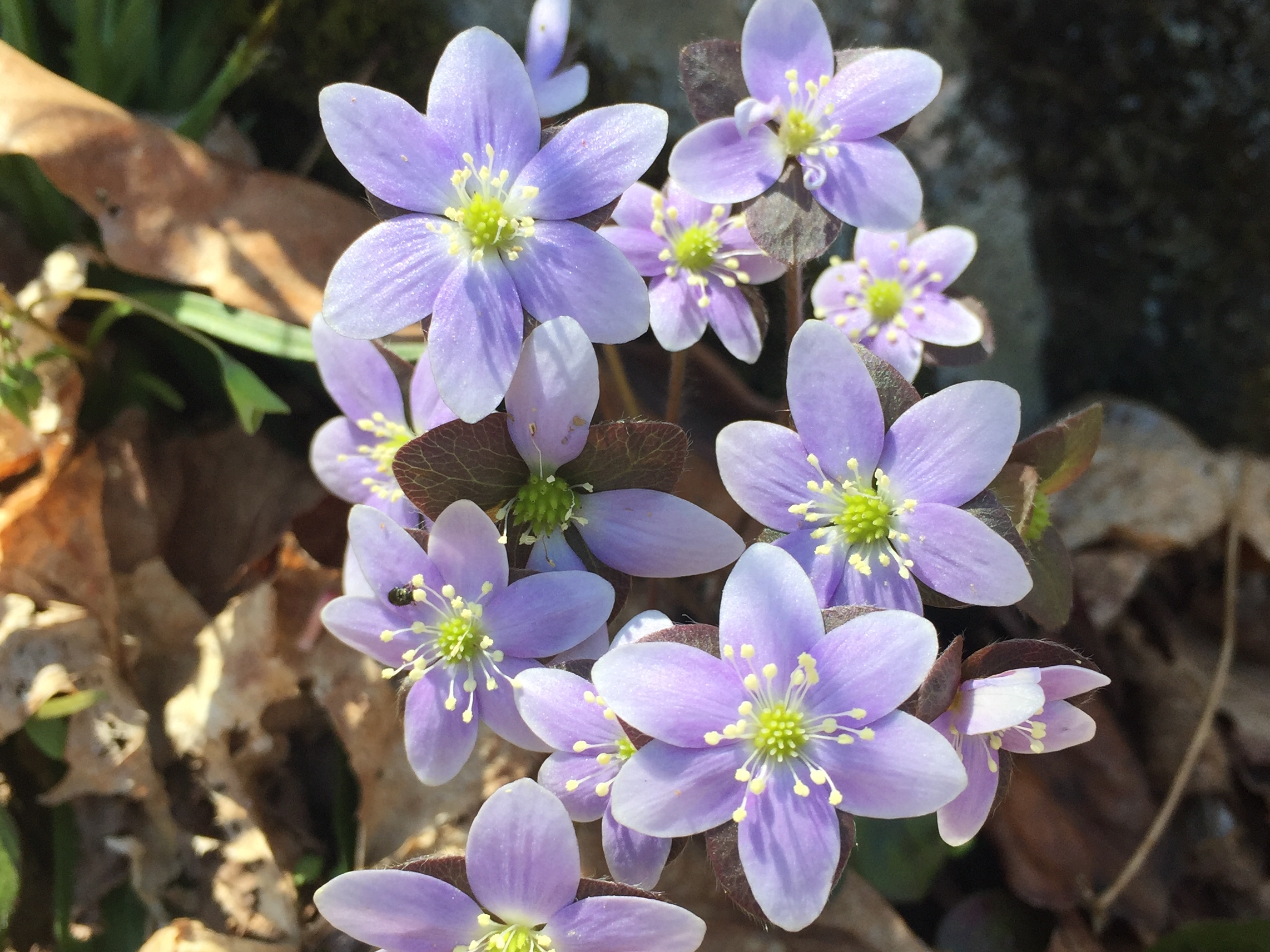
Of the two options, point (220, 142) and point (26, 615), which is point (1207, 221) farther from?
point (26, 615)

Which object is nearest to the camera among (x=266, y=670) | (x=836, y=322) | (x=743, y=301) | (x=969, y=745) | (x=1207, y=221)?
(x=969, y=745)

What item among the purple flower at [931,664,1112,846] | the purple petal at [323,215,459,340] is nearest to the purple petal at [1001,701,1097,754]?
the purple flower at [931,664,1112,846]

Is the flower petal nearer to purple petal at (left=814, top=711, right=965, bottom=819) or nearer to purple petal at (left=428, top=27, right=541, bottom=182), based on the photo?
purple petal at (left=814, top=711, right=965, bottom=819)

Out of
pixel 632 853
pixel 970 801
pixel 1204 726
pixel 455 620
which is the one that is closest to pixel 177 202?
pixel 455 620

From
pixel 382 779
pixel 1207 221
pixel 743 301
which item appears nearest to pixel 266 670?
pixel 382 779

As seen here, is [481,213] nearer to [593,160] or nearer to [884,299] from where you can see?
[593,160]
